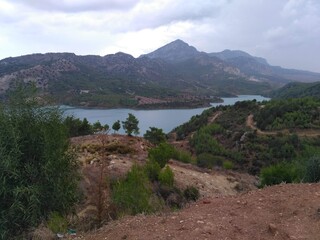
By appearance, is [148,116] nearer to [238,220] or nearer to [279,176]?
[279,176]

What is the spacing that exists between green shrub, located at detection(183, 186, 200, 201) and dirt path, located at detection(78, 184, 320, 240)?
7820 millimetres

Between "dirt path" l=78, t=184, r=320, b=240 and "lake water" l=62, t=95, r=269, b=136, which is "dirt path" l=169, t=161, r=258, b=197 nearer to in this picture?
"dirt path" l=78, t=184, r=320, b=240

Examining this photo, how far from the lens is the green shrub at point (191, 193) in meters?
15.7

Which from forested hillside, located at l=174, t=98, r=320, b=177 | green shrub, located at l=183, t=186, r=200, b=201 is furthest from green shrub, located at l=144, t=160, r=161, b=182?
forested hillside, located at l=174, t=98, r=320, b=177

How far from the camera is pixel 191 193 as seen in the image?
52.1 feet

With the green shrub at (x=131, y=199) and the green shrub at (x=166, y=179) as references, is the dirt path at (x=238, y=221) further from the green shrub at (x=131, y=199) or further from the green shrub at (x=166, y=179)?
the green shrub at (x=166, y=179)

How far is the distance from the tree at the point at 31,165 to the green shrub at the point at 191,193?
699cm

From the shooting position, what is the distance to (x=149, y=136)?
3644 cm

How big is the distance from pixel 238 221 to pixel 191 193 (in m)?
9.49

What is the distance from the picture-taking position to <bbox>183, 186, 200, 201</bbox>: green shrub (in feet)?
51.5

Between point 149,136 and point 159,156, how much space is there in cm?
1761

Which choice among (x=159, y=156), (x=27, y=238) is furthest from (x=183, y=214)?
(x=159, y=156)

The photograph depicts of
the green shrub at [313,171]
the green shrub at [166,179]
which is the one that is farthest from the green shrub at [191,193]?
the green shrub at [313,171]

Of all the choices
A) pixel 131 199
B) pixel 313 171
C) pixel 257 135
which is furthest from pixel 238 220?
pixel 257 135
